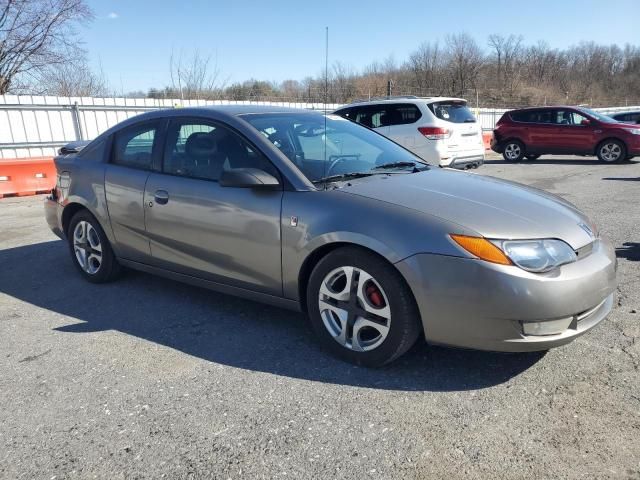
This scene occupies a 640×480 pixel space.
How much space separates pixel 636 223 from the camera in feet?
21.0

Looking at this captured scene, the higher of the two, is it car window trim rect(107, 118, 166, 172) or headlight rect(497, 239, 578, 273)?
car window trim rect(107, 118, 166, 172)

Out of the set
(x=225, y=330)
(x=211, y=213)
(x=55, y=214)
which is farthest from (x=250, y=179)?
(x=55, y=214)

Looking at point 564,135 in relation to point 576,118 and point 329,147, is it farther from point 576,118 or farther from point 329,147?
point 329,147

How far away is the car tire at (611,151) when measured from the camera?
14180mm

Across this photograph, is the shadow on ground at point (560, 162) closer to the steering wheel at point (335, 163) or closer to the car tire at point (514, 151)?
the car tire at point (514, 151)

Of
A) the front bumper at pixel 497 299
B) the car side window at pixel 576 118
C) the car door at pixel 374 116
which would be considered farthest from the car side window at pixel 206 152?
the car side window at pixel 576 118

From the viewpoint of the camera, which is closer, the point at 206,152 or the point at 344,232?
the point at 344,232

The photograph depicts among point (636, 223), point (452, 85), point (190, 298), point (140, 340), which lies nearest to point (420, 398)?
point (140, 340)

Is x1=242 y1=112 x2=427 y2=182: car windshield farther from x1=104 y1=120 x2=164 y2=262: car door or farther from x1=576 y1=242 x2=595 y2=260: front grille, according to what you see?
x1=576 y1=242 x2=595 y2=260: front grille

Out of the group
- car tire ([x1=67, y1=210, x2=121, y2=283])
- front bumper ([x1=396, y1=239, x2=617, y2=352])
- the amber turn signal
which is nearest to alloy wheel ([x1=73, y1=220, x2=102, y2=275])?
car tire ([x1=67, y1=210, x2=121, y2=283])

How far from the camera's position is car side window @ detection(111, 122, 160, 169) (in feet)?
13.4

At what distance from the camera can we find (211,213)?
3.49 meters

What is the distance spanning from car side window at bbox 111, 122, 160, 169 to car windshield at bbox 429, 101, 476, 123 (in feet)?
24.2

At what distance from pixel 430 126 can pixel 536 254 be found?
7984 mm
